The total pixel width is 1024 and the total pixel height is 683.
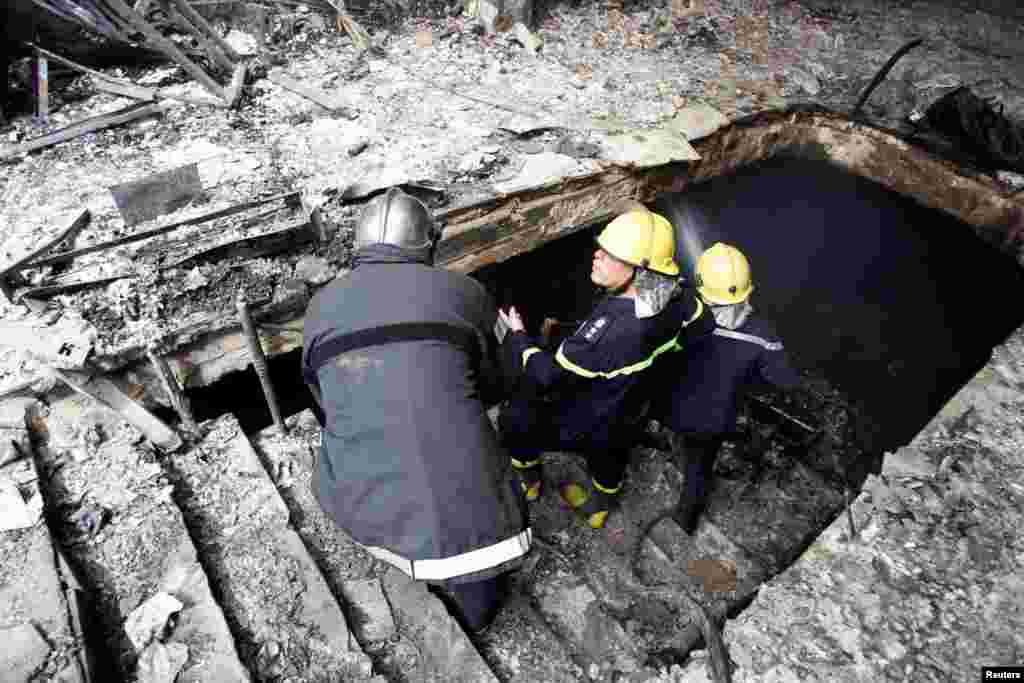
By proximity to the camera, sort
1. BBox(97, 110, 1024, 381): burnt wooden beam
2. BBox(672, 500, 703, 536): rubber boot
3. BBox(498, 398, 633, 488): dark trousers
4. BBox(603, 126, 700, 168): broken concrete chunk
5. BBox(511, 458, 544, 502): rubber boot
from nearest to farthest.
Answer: BBox(498, 398, 633, 488): dark trousers
BBox(511, 458, 544, 502): rubber boot
BBox(672, 500, 703, 536): rubber boot
BBox(97, 110, 1024, 381): burnt wooden beam
BBox(603, 126, 700, 168): broken concrete chunk

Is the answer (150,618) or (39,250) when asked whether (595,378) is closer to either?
(150,618)

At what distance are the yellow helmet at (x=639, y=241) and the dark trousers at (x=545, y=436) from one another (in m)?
0.85

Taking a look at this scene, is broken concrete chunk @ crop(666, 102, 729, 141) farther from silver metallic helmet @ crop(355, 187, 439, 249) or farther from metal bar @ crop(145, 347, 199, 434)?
metal bar @ crop(145, 347, 199, 434)

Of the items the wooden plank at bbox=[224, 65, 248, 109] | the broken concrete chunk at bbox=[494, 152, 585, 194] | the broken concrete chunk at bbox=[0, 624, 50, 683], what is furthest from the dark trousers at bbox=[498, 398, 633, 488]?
the wooden plank at bbox=[224, 65, 248, 109]

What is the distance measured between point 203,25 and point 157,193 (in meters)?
1.92

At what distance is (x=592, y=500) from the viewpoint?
3.51m

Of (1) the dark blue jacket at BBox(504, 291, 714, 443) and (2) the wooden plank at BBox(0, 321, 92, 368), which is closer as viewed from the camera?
(1) the dark blue jacket at BBox(504, 291, 714, 443)

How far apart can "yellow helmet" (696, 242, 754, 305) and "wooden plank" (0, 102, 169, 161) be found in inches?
169

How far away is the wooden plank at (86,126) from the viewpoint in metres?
4.14

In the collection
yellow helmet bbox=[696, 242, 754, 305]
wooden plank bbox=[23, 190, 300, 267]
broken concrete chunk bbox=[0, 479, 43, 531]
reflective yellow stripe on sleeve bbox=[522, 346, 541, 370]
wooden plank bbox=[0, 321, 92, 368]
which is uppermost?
yellow helmet bbox=[696, 242, 754, 305]

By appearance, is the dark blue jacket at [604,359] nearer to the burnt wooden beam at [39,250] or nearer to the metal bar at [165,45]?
the burnt wooden beam at [39,250]

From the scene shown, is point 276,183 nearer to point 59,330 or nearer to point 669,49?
point 59,330

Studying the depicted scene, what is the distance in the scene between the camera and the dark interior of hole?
5566 millimetres

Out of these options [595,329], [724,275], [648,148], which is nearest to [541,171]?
[648,148]
